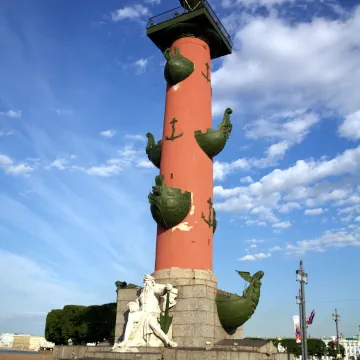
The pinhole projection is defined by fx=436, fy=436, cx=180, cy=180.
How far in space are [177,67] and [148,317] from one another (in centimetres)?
1109

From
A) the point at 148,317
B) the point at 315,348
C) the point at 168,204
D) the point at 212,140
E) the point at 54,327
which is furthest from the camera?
the point at 315,348

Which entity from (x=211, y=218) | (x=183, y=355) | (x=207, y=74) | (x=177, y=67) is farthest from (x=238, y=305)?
(x=207, y=74)

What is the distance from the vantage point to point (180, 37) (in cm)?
2134

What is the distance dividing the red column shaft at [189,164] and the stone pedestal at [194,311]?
2.32 ft

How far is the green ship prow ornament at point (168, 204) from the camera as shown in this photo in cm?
1772

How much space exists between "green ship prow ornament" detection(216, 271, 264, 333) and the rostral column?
5.32 ft

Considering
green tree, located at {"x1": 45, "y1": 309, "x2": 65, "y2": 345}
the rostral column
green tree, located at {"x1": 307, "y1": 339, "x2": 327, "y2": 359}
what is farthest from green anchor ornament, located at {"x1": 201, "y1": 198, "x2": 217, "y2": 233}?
green tree, located at {"x1": 307, "y1": 339, "x2": 327, "y2": 359}

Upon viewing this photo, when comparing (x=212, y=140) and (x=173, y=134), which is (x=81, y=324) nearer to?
(x=173, y=134)

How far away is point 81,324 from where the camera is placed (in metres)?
37.0

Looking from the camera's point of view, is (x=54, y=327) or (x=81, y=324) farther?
(x=54, y=327)

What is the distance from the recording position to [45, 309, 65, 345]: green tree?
126 ft

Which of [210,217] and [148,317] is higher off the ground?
[210,217]

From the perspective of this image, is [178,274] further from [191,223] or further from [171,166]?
[171,166]

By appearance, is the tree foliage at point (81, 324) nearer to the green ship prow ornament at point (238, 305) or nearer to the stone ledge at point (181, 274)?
the stone ledge at point (181, 274)
